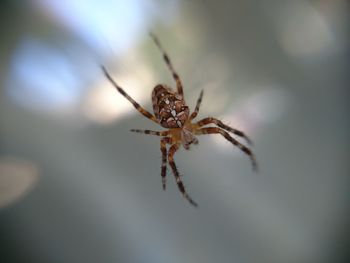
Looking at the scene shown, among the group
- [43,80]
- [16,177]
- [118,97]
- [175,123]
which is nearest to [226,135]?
[175,123]

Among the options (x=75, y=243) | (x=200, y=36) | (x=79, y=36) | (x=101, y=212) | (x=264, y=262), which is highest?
(x=200, y=36)

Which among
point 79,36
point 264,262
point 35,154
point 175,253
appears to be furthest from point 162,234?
point 79,36

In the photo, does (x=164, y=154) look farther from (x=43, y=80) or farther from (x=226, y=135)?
(x=43, y=80)

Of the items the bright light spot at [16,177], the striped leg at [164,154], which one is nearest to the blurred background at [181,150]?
the bright light spot at [16,177]

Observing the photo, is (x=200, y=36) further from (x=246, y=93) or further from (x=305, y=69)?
(x=305, y=69)

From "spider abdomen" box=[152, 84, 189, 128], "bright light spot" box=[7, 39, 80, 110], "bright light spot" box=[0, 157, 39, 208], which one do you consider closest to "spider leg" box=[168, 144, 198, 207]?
"spider abdomen" box=[152, 84, 189, 128]

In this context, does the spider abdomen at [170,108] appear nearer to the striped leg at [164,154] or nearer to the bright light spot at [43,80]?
the striped leg at [164,154]
